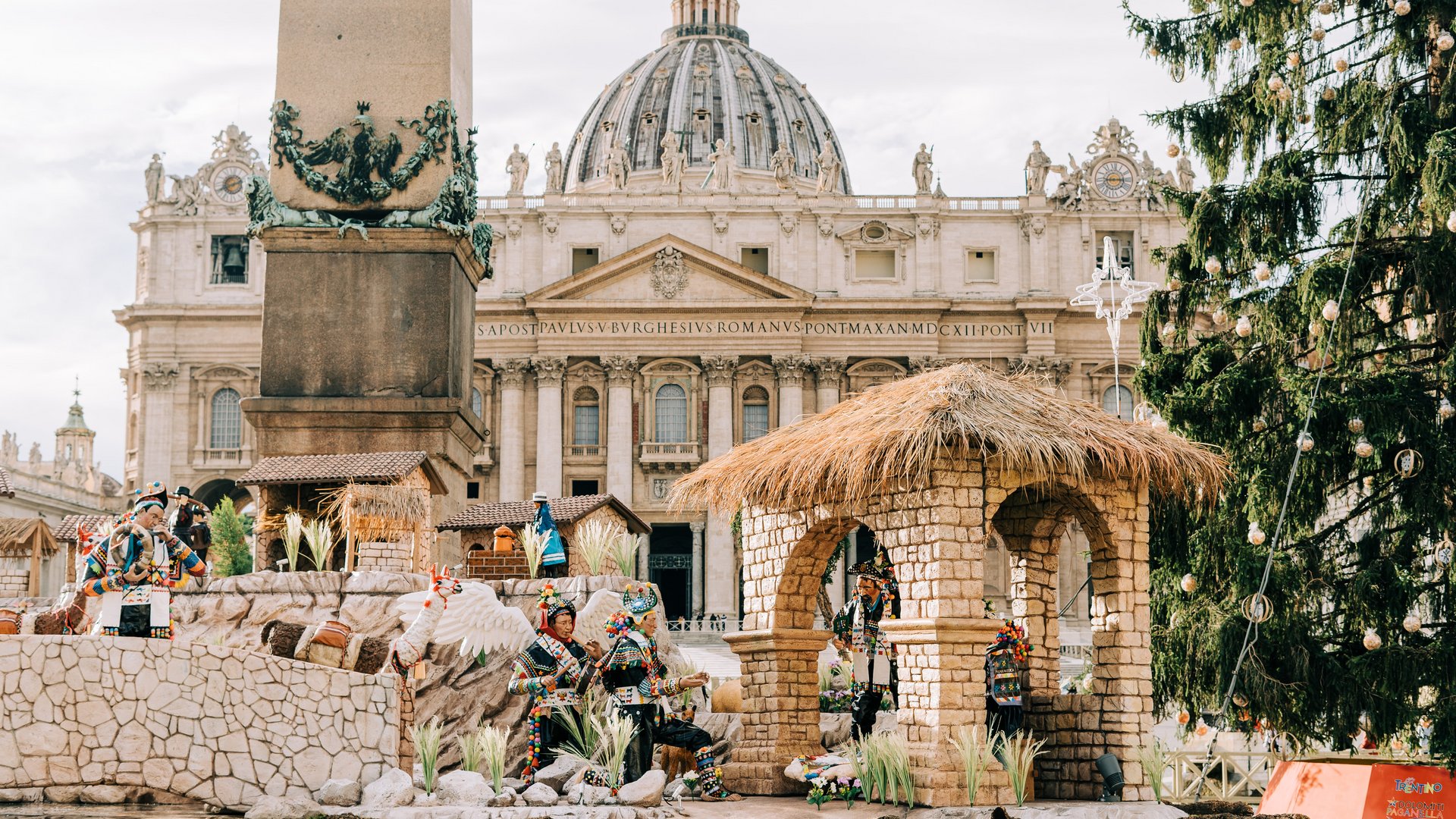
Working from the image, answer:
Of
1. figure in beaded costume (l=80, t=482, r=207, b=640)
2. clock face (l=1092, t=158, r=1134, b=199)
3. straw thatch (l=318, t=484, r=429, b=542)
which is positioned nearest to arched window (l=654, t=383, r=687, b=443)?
clock face (l=1092, t=158, r=1134, b=199)

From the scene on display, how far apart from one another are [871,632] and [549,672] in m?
3.35

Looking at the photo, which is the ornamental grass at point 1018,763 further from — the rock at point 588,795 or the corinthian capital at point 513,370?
the corinthian capital at point 513,370

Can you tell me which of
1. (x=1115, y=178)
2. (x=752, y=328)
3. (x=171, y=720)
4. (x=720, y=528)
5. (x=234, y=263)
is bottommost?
(x=171, y=720)

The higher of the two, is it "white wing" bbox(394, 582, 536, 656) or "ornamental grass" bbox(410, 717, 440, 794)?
"white wing" bbox(394, 582, 536, 656)

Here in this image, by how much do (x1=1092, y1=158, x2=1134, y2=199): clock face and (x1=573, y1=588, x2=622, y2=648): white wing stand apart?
52736mm

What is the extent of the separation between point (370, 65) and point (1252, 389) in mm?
9047

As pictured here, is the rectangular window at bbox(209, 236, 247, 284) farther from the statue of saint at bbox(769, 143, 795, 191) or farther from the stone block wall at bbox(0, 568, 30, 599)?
the stone block wall at bbox(0, 568, 30, 599)

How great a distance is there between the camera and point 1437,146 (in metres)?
14.0

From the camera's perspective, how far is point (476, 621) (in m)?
13.3

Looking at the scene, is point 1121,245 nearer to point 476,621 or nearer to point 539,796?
point 476,621

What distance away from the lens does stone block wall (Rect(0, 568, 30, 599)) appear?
24422 mm

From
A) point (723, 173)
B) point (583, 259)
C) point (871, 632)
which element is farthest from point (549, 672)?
point (723, 173)

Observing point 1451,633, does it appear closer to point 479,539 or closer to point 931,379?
point 931,379

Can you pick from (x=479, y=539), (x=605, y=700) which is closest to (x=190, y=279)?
(x=479, y=539)
